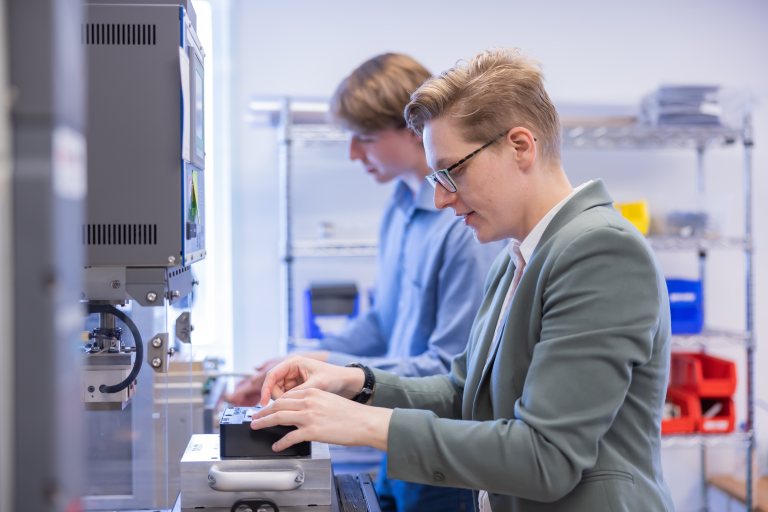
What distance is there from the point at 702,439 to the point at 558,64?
1521mm

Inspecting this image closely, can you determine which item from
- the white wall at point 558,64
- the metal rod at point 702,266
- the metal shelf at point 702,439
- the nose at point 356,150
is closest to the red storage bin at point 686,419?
the metal shelf at point 702,439

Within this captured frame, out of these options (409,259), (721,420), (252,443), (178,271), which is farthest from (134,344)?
(721,420)

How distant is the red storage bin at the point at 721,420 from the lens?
8.63ft

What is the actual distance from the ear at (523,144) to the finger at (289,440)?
0.47 m

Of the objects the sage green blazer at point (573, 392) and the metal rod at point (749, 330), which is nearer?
the sage green blazer at point (573, 392)

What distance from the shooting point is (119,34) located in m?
0.98

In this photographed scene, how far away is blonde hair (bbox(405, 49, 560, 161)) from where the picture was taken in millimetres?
1018

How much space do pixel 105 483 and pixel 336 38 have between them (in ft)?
6.89

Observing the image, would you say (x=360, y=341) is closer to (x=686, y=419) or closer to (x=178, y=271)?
(x=178, y=271)

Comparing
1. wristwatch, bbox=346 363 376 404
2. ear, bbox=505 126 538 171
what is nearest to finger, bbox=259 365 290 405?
wristwatch, bbox=346 363 376 404

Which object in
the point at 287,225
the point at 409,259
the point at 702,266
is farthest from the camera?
the point at 702,266

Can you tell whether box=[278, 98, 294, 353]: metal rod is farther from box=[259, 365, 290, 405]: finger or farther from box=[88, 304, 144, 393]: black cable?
box=[88, 304, 144, 393]: black cable

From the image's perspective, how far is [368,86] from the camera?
167cm

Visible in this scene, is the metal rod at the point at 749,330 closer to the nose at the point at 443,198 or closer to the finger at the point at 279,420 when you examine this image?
the nose at the point at 443,198
